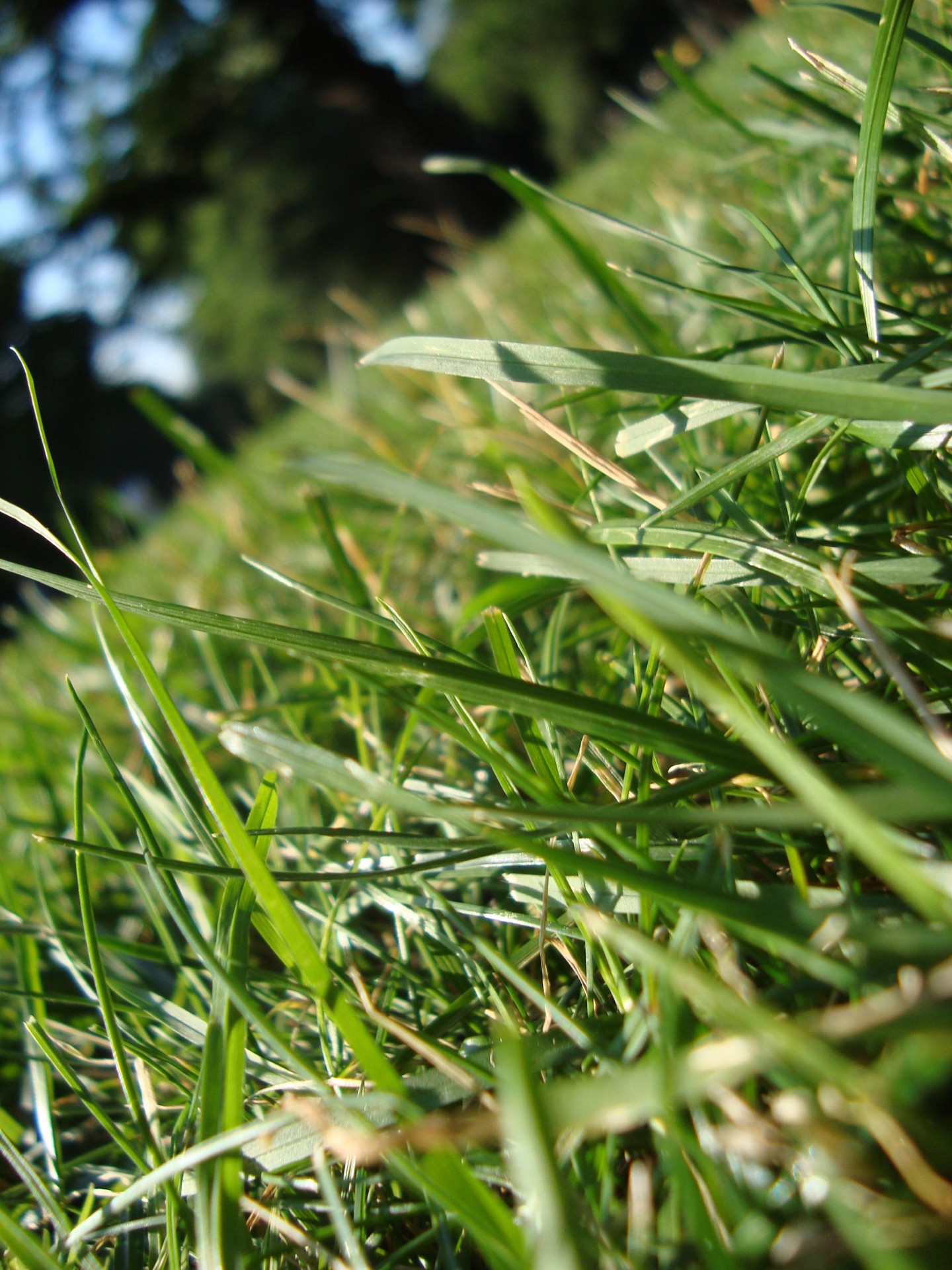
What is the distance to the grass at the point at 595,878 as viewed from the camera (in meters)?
0.14

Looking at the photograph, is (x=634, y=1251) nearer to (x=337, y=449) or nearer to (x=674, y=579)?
(x=674, y=579)

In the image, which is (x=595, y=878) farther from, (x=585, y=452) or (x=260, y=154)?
(x=260, y=154)

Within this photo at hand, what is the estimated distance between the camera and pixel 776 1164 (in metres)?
0.17

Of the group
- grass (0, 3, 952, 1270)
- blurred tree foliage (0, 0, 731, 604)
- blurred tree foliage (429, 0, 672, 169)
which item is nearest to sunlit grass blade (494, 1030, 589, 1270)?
grass (0, 3, 952, 1270)

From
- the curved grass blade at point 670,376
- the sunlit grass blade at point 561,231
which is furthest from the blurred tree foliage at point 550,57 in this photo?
the curved grass blade at point 670,376

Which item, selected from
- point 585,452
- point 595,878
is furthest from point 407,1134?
point 585,452

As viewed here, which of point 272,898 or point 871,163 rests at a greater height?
point 871,163

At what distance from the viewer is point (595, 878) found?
0.25m

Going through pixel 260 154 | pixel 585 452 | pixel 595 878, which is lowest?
pixel 595 878

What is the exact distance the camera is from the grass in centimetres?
14

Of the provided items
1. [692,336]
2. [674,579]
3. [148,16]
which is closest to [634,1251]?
[674,579]

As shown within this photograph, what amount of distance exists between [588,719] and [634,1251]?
4.7 inches

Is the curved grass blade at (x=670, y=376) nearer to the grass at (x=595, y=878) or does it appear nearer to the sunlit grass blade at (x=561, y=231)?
the grass at (x=595, y=878)

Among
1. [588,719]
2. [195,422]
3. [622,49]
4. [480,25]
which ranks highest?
[480,25]
